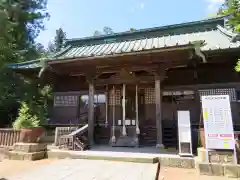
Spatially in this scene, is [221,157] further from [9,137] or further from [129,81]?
[9,137]

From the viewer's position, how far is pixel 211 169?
406cm

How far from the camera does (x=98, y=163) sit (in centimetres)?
471

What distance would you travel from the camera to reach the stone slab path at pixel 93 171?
3.62 meters

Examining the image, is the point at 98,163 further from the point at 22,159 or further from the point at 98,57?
the point at 98,57

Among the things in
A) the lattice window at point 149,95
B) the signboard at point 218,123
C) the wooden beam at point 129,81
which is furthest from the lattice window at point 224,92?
the signboard at point 218,123

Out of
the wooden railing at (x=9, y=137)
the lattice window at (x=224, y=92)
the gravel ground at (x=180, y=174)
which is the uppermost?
the lattice window at (x=224, y=92)

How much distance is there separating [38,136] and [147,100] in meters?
4.76

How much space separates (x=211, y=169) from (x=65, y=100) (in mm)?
7242

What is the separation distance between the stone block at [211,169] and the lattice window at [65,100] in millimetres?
6522

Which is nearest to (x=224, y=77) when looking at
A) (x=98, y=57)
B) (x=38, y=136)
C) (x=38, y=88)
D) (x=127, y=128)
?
(x=127, y=128)

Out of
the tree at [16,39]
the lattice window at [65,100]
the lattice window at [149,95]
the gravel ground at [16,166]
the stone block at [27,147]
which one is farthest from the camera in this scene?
the tree at [16,39]

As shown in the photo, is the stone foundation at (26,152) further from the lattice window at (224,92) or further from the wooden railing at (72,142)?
the lattice window at (224,92)

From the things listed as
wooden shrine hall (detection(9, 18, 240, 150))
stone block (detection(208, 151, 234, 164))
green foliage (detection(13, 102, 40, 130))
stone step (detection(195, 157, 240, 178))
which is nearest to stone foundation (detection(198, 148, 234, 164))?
stone block (detection(208, 151, 234, 164))

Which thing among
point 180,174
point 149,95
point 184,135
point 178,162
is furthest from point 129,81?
point 180,174
